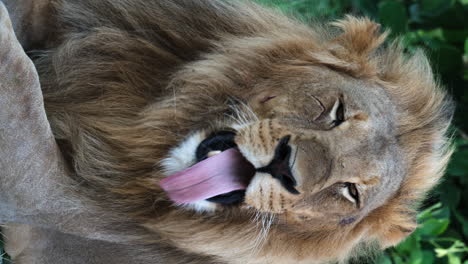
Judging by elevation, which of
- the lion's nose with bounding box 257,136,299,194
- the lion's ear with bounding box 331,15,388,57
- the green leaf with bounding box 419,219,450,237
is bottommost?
the green leaf with bounding box 419,219,450,237

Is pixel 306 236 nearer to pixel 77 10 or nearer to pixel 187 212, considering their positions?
pixel 187 212

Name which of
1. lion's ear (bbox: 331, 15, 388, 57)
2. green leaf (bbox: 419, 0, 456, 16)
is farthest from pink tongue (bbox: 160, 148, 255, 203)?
green leaf (bbox: 419, 0, 456, 16)

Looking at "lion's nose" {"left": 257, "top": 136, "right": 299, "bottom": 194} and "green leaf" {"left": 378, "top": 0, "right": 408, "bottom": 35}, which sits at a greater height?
"lion's nose" {"left": 257, "top": 136, "right": 299, "bottom": 194}

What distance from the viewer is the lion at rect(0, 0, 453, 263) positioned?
8.38ft

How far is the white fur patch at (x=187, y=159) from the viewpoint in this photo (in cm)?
262

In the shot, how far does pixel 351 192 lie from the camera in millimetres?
2668

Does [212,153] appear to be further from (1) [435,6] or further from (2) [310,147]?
(1) [435,6]

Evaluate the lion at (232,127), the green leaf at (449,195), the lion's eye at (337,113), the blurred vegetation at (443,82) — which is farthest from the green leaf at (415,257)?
the lion's eye at (337,113)

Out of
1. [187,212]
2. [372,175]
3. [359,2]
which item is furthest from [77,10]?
[359,2]

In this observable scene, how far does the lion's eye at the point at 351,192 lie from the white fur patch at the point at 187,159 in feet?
1.72

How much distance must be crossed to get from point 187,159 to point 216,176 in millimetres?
169

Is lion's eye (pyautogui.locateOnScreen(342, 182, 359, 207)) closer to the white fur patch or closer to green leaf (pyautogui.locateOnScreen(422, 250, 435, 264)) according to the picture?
the white fur patch

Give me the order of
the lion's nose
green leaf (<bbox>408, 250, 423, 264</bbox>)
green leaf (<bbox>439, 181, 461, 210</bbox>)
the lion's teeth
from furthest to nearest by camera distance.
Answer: green leaf (<bbox>439, 181, 461, 210</bbox>) < green leaf (<bbox>408, 250, 423, 264</bbox>) < the lion's teeth < the lion's nose

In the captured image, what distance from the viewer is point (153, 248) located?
298cm
